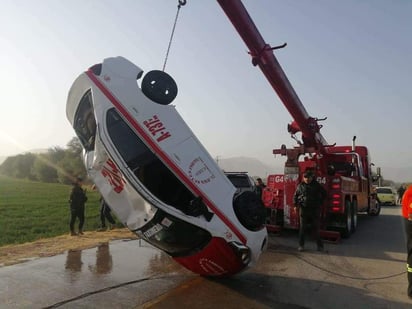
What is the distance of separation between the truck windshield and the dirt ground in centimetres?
351

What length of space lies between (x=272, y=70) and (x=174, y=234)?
561 cm

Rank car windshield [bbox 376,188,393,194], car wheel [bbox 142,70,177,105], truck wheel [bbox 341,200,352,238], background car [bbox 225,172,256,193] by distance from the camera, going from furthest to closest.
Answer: car windshield [bbox 376,188,393,194], background car [bbox 225,172,256,193], truck wheel [bbox 341,200,352,238], car wheel [bbox 142,70,177,105]

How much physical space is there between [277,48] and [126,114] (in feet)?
16.3

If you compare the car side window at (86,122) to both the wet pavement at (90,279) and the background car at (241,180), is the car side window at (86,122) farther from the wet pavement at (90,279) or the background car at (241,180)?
the background car at (241,180)

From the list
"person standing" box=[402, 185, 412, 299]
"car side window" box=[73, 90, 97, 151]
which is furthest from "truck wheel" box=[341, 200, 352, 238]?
"car side window" box=[73, 90, 97, 151]

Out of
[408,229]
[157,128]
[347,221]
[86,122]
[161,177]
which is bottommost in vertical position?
[347,221]

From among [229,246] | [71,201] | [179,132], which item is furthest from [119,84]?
[71,201]

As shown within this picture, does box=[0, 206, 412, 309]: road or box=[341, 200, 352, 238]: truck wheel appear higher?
box=[341, 200, 352, 238]: truck wheel

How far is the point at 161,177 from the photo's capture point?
18.4 feet

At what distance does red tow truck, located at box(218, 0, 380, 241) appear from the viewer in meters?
9.58

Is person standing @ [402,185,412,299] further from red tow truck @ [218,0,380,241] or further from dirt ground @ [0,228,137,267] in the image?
dirt ground @ [0,228,137,267]

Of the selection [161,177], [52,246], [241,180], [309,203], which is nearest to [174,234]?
[161,177]

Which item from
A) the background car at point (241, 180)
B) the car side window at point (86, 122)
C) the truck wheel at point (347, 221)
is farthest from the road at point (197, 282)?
the background car at point (241, 180)

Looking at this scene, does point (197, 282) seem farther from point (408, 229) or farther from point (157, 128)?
point (408, 229)
